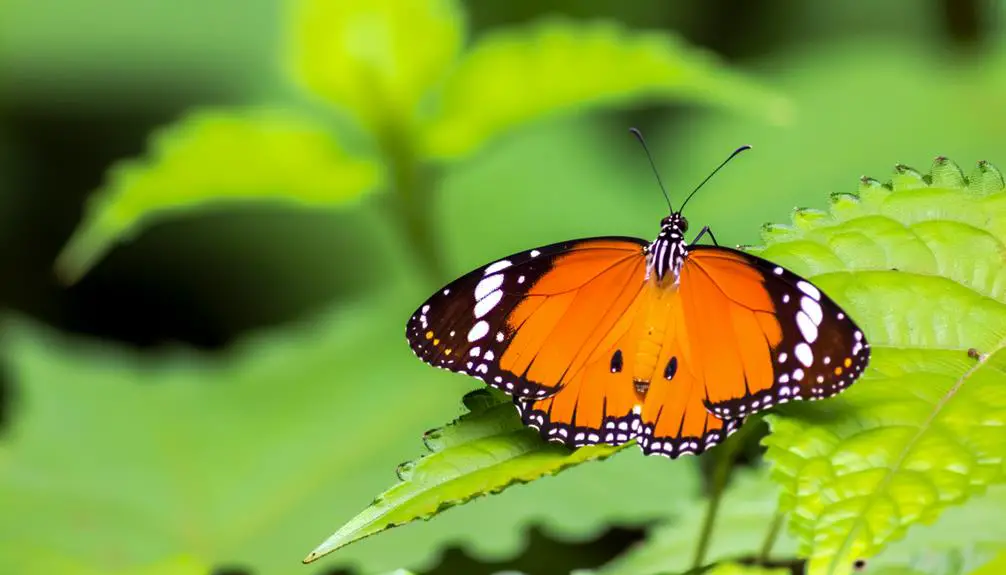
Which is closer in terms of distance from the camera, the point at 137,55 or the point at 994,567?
the point at 994,567

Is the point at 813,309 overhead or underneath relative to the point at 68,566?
underneath

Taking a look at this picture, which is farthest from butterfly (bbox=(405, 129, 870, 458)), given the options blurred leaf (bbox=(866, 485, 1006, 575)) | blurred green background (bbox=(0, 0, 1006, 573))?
blurred green background (bbox=(0, 0, 1006, 573))

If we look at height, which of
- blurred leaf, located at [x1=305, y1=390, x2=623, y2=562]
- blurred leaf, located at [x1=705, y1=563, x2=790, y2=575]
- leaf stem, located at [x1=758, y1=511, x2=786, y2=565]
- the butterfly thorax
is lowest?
blurred leaf, located at [x1=705, y1=563, x2=790, y2=575]

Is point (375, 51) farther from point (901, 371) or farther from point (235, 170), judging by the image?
point (901, 371)

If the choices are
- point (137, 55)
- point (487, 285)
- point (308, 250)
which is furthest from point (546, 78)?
point (137, 55)

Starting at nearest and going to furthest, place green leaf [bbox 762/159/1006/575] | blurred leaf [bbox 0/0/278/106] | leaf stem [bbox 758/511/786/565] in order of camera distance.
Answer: green leaf [bbox 762/159/1006/575]
leaf stem [bbox 758/511/786/565]
blurred leaf [bbox 0/0/278/106]

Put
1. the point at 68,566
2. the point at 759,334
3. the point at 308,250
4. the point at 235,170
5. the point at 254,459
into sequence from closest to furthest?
1. the point at 759,334
2. the point at 68,566
3. the point at 235,170
4. the point at 254,459
5. the point at 308,250

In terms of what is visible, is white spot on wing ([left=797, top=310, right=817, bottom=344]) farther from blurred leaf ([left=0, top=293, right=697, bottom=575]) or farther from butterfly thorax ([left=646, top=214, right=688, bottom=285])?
blurred leaf ([left=0, top=293, right=697, bottom=575])

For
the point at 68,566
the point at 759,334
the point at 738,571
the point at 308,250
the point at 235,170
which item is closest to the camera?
the point at 738,571
